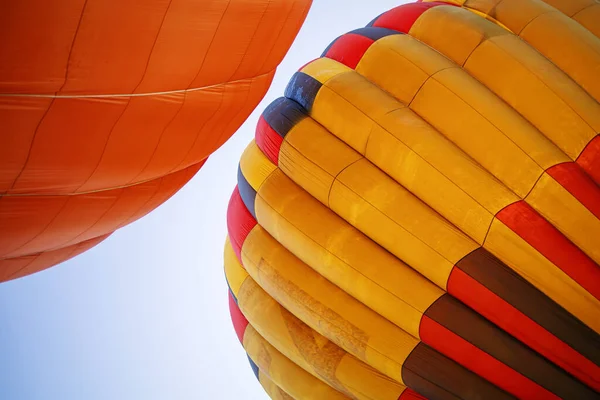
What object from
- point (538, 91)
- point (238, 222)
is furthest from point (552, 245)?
point (238, 222)

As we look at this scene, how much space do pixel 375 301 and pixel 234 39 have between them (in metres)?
1.92

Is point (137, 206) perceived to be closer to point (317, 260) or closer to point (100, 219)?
point (100, 219)

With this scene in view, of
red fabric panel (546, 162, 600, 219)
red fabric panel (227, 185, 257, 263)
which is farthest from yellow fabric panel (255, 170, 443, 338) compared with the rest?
red fabric panel (546, 162, 600, 219)

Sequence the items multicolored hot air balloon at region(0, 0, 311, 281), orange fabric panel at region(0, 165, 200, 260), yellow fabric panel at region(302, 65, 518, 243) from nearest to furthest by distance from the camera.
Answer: multicolored hot air balloon at region(0, 0, 311, 281) < orange fabric panel at region(0, 165, 200, 260) < yellow fabric panel at region(302, 65, 518, 243)

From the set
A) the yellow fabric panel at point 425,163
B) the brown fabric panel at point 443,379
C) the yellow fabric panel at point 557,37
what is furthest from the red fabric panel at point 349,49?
the brown fabric panel at point 443,379

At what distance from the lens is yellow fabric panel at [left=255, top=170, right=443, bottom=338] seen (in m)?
4.19

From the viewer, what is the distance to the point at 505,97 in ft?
14.8

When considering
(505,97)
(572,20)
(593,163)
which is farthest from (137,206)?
(572,20)

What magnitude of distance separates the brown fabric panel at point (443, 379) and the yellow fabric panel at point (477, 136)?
1.19m

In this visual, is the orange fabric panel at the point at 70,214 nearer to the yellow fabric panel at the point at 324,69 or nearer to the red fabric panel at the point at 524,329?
the yellow fabric panel at the point at 324,69

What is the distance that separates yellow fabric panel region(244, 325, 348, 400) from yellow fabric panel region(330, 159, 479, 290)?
51.8 inches

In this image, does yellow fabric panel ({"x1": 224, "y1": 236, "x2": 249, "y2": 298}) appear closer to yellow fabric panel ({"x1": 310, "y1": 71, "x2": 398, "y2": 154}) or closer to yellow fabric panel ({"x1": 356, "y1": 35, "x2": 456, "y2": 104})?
yellow fabric panel ({"x1": 310, "y1": 71, "x2": 398, "y2": 154})

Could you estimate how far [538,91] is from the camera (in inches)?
174

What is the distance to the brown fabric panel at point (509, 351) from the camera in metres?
4.05
